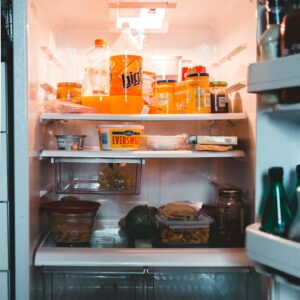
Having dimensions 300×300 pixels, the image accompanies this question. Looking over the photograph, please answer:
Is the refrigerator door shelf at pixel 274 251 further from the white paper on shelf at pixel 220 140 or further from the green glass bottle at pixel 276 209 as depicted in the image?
the white paper on shelf at pixel 220 140

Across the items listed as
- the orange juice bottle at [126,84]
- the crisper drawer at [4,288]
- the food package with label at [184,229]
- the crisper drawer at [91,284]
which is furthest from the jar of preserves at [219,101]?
the crisper drawer at [4,288]

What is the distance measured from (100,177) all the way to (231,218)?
1.73 ft

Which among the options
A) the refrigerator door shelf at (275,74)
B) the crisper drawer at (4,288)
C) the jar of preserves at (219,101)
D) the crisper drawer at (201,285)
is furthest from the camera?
the jar of preserves at (219,101)

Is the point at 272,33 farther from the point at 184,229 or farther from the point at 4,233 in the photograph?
the point at 4,233

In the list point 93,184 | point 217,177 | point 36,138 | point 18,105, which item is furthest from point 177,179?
point 18,105

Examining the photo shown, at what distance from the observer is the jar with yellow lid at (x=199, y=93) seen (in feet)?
4.44

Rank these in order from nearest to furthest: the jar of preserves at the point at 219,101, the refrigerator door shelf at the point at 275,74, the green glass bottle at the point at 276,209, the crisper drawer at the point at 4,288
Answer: the refrigerator door shelf at the point at 275,74, the green glass bottle at the point at 276,209, the crisper drawer at the point at 4,288, the jar of preserves at the point at 219,101

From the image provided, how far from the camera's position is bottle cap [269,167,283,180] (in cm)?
91

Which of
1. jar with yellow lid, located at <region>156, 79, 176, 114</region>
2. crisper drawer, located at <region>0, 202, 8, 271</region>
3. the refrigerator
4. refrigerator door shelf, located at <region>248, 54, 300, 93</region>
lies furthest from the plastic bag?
refrigerator door shelf, located at <region>248, 54, 300, 93</region>

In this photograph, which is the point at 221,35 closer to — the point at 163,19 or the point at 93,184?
the point at 163,19

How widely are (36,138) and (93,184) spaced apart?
14.0 inches

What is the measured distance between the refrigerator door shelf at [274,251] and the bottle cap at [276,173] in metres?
0.12

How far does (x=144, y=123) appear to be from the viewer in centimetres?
170

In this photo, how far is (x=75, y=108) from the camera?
1.31 m
